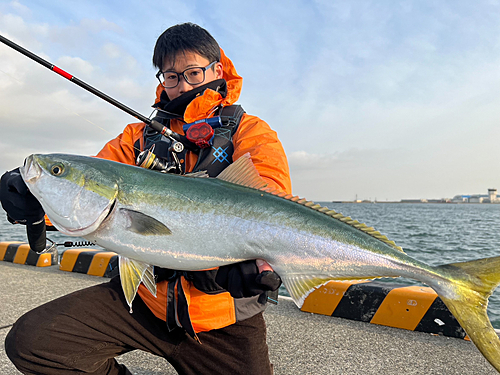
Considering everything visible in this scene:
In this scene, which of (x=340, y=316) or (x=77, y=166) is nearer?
(x=77, y=166)

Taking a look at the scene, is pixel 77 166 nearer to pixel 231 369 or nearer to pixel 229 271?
pixel 229 271

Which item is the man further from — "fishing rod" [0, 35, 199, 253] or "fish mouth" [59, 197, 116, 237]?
"fish mouth" [59, 197, 116, 237]

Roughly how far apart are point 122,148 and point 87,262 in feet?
14.4

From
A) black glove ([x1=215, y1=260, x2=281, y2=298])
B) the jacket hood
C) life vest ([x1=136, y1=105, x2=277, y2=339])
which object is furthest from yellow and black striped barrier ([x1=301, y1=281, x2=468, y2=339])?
the jacket hood

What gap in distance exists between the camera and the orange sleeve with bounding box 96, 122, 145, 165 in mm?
3139

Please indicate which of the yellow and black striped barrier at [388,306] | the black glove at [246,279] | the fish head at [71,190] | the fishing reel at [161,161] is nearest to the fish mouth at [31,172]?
the fish head at [71,190]

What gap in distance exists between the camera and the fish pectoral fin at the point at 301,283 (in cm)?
206

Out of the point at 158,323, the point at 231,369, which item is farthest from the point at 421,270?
the point at 158,323

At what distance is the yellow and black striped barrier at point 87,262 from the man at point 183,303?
403 cm

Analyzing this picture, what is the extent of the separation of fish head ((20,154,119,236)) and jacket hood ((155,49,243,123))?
1157 millimetres

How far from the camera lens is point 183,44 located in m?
3.11

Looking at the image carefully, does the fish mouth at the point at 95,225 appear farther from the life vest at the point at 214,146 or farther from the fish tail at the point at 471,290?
the fish tail at the point at 471,290

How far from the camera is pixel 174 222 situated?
2.00 m

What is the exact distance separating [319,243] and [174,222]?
87cm
